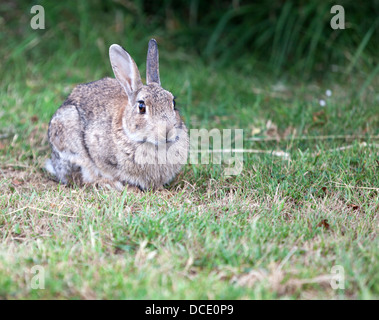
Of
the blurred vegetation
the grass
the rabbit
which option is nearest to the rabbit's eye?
the rabbit

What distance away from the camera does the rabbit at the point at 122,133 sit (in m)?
4.05

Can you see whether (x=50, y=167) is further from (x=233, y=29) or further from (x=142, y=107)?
(x=233, y=29)

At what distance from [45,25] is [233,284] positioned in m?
5.60

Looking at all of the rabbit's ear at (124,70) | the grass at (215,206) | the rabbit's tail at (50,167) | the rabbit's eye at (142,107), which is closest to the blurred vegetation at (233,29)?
the grass at (215,206)

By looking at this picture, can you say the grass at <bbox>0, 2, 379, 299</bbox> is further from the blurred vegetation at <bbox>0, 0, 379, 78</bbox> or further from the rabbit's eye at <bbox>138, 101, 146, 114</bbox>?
the rabbit's eye at <bbox>138, 101, 146, 114</bbox>

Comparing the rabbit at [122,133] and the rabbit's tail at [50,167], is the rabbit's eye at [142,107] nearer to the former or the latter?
the rabbit at [122,133]

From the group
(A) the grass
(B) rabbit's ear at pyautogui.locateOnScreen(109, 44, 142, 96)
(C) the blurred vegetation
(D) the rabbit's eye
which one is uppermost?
(C) the blurred vegetation

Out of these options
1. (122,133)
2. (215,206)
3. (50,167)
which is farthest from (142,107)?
(50,167)

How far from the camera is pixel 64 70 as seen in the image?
678 cm

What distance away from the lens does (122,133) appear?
14.1ft

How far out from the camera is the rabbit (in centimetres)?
405

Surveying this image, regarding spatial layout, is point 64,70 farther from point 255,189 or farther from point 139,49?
point 255,189

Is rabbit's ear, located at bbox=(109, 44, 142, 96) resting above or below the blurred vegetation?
below
